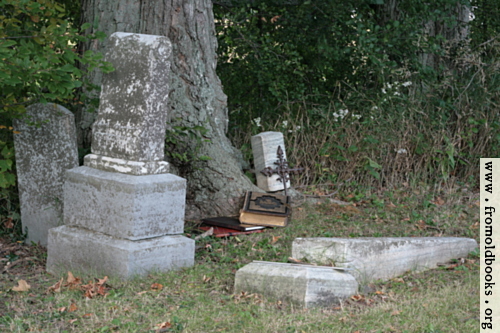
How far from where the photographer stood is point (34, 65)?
481 centimetres

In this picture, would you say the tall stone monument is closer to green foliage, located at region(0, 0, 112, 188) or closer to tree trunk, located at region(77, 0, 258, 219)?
green foliage, located at region(0, 0, 112, 188)

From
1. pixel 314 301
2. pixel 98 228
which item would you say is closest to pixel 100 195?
pixel 98 228

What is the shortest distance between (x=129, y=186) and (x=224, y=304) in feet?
4.07

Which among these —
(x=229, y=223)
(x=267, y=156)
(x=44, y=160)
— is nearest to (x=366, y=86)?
(x=267, y=156)

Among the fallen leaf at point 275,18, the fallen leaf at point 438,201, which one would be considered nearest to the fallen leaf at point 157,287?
the fallen leaf at point 438,201

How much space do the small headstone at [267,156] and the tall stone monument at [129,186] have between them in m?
2.42

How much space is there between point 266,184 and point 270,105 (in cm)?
276

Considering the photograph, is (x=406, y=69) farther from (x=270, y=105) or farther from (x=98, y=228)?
(x=98, y=228)

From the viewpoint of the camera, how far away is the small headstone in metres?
7.42

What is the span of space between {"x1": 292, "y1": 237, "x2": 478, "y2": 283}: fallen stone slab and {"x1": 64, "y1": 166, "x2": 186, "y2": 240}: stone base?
1.10 m

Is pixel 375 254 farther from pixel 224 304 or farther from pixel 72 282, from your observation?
pixel 72 282

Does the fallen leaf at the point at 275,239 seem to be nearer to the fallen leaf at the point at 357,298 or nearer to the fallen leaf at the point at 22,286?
the fallen leaf at the point at 357,298

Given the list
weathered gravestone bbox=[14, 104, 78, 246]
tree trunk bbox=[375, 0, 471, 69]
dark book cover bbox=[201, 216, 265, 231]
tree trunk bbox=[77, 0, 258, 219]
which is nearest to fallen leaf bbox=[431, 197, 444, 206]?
tree trunk bbox=[77, 0, 258, 219]

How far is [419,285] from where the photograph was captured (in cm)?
475
